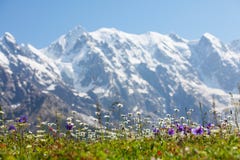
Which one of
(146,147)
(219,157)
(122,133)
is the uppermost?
(122,133)

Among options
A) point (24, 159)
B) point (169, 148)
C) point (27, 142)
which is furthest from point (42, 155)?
point (27, 142)

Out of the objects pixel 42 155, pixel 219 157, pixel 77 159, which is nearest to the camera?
pixel 219 157

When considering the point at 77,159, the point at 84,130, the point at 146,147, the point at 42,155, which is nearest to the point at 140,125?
the point at 84,130

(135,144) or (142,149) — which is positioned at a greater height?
(135,144)

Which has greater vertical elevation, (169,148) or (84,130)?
(84,130)

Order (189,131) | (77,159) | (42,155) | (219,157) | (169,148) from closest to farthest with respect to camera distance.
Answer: (219,157), (77,159), (42,155), (169,148), (189,131)

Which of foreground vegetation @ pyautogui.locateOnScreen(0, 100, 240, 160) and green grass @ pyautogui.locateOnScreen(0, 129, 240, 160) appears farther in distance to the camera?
foreground vegetation @ pyautogui.locateOnScreen(0, 100, 240, 160)

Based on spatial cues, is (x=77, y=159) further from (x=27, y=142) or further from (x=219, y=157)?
(x=27, y=142)

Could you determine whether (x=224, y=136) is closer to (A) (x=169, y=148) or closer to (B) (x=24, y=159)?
(A) (x=169, y=148)

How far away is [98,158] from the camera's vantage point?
30.0 feet

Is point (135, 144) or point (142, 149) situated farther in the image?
point (135, 144)

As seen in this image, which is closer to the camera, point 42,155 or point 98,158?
point 98,158

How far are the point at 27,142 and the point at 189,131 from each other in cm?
566

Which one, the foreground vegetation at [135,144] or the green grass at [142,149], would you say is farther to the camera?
the foreground vegetation at [135,144]
